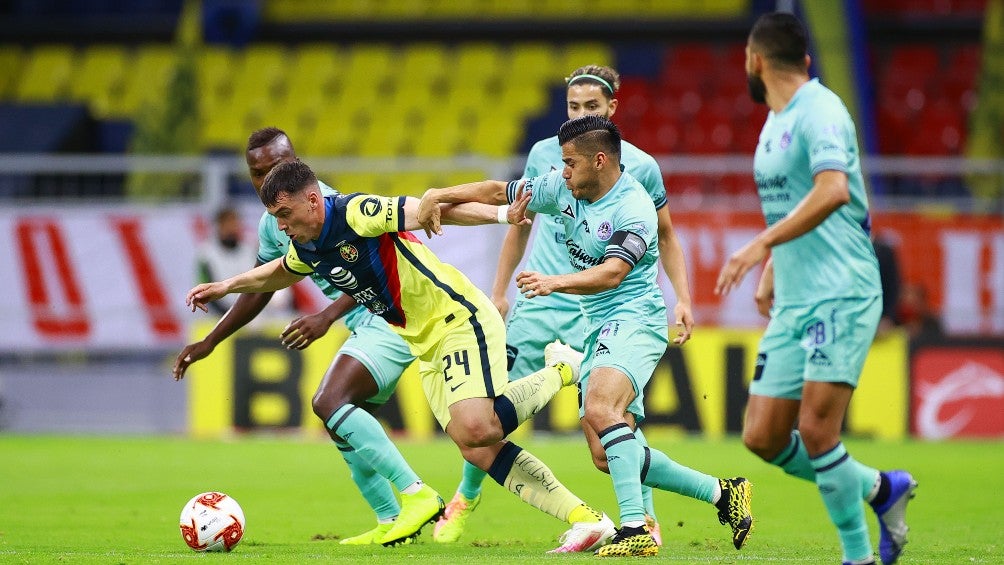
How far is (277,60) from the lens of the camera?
24.0 meters

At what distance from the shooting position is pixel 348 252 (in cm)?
688

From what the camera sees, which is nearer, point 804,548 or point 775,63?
point 775,63

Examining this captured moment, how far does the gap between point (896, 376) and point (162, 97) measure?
11285 millimetres

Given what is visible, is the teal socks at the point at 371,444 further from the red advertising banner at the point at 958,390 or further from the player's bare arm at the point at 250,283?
the red advertising banner at the point at 958,390

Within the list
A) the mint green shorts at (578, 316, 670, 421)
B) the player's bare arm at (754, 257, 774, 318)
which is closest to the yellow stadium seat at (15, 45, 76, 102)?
the mint green shorts at (578, 316, 670, 421)

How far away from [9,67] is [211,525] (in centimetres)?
2045

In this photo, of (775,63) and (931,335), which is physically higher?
(775,63)

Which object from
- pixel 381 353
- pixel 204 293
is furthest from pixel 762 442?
pixel 204 293

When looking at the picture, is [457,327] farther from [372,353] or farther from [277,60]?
[277,60]

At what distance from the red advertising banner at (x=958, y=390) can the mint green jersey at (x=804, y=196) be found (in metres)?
9.47

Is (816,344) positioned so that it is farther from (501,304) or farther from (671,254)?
(501,304)

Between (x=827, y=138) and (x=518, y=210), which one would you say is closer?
(x=827, y=138)

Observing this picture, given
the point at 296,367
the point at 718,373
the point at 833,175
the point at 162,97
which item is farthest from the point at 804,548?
the point at 162,97

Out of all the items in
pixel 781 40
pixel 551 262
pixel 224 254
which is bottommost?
pixel 224 254
